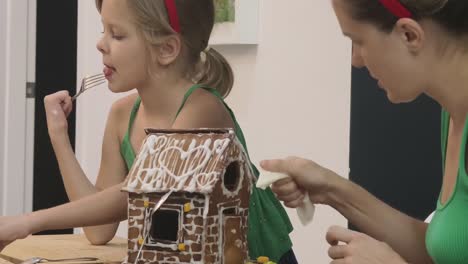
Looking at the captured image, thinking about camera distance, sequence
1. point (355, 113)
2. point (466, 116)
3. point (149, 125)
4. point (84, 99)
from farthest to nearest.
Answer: point (84, 99)
point (355, 113)
point (149, 125)
point (466, 116)

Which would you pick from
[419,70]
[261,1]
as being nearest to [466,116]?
[419,70]

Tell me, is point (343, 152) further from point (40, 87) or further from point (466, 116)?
point (40, 87)

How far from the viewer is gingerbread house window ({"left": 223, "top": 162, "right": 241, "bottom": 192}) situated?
1.26 metres

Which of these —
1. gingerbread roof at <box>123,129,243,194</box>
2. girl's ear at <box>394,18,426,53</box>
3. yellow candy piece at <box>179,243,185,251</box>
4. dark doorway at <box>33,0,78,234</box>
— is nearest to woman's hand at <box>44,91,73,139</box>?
gingerbread roof at <box>123,129,243,194</box>

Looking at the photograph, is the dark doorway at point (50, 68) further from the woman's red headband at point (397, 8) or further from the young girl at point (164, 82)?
the woman's red headband at point (397, 8)

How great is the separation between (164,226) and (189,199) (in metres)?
0.06

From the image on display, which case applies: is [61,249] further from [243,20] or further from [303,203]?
[243,20]

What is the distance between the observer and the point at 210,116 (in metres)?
1.68

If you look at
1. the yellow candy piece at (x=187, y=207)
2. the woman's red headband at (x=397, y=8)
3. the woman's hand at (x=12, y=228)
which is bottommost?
the woman's hand at (x=12, y=228)

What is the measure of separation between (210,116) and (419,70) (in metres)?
0.48

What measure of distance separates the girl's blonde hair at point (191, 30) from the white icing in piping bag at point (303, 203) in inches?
18.0

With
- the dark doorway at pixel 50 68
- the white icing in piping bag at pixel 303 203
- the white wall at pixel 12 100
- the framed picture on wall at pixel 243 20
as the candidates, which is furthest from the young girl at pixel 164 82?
the dark doorway at pixel 50 68

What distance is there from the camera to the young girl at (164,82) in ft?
5.15

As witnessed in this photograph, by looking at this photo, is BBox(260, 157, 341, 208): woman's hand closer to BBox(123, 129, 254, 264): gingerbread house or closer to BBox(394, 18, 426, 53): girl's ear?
BBox(123, 129, 254, 264): gingerbread house
